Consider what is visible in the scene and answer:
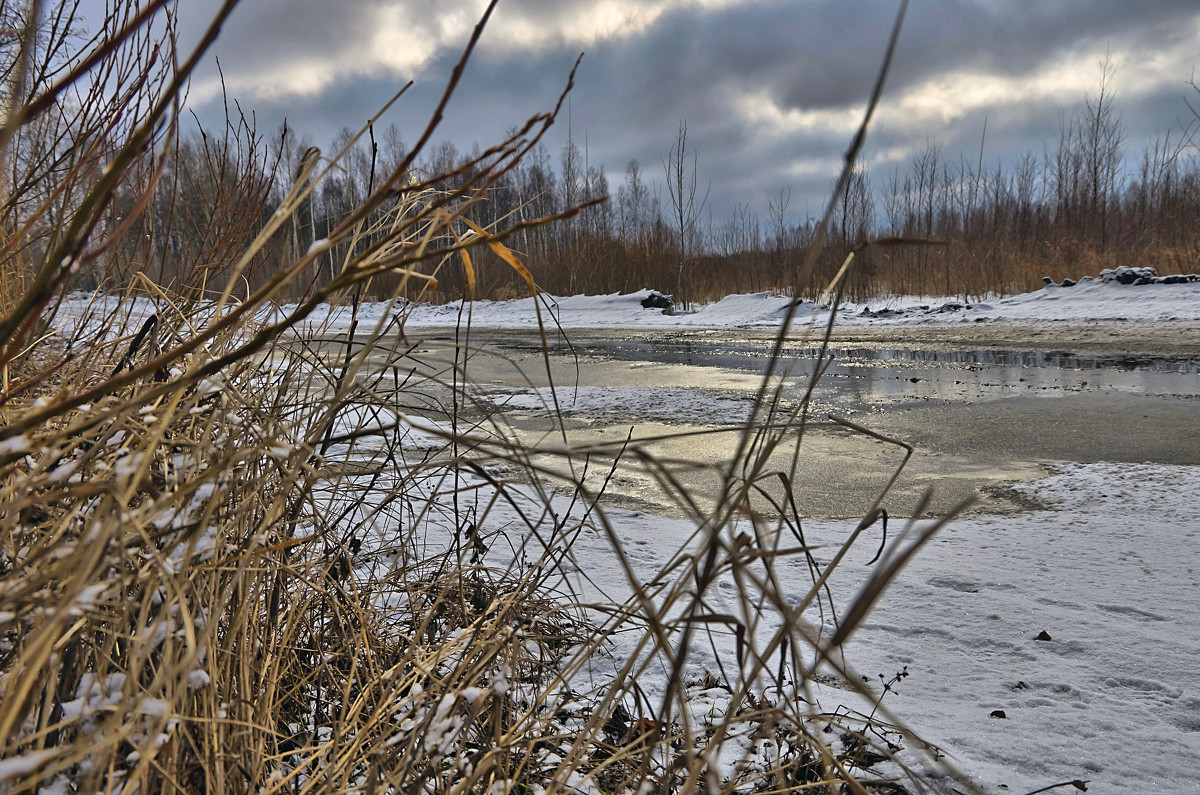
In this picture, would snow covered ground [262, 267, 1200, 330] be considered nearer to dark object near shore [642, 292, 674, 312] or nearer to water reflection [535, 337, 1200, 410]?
dark object near shore [642, 292, 674, 312]

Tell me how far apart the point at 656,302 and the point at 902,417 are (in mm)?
13316

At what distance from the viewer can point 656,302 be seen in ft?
57.6

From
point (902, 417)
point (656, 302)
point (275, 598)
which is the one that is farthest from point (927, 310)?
point (275, 598)

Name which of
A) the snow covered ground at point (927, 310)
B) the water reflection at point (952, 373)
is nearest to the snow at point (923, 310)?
the snow covered ground at point (927, 310)

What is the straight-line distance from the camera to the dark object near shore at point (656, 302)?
57.4ft

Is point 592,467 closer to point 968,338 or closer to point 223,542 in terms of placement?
point 223,542

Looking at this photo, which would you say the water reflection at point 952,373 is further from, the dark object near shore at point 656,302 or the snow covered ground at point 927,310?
the dark object near shore at point 656,302

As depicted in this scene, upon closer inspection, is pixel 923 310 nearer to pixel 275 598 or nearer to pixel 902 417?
pixel 902 417

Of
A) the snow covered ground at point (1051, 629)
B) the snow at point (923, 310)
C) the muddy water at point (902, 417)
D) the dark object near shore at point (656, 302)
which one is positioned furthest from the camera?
the dark object near shore at point (656, 302)

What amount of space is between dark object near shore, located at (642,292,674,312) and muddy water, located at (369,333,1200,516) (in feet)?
30.7

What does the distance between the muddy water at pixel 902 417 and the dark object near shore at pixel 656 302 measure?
9364 mm

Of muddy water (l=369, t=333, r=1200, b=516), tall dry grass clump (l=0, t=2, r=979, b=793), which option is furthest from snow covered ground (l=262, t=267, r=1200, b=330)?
tall dry grass clump (l=0, t=2, r=979, b=793)

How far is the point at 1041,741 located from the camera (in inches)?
51.3

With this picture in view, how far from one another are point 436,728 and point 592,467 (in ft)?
9.57
